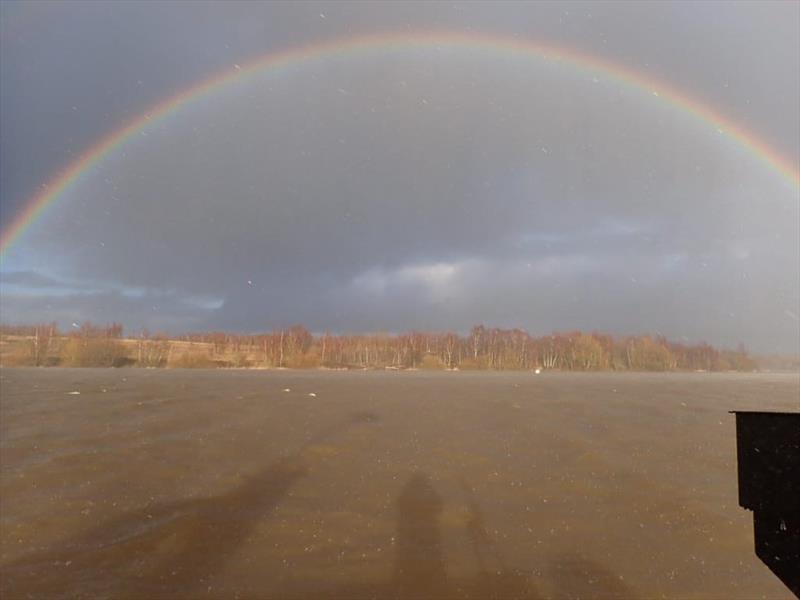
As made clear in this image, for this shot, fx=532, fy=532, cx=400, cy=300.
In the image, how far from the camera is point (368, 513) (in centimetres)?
999

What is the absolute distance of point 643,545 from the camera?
8.72 metres

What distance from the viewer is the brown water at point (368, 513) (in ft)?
23.4

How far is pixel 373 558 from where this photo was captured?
7.80 metres

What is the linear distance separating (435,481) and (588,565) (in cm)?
511

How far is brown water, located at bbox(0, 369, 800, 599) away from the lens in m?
7.12

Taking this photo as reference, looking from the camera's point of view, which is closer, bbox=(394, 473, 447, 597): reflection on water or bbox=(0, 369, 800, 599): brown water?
bbox=(394, 473, 447, 597): reflection on water

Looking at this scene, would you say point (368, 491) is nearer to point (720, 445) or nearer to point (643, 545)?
point (643, 545)

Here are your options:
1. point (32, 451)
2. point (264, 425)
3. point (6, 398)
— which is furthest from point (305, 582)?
point (6, 398)

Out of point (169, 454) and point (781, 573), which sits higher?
point (781, 573)

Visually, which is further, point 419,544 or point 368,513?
point 368,513

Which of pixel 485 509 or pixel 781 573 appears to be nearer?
pixel 781 573

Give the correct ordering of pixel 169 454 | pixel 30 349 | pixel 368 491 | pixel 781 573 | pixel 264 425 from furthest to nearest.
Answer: pixel 30 349, pixel 264 425, pixel 169 454, pixel 368 491, pixel 781 573

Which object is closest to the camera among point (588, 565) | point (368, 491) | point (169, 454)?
point (588, 565)

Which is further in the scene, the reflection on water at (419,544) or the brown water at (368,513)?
the brown water at (368,513)
